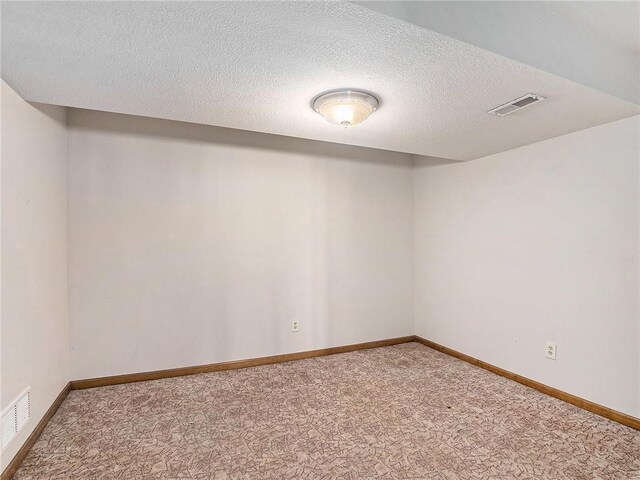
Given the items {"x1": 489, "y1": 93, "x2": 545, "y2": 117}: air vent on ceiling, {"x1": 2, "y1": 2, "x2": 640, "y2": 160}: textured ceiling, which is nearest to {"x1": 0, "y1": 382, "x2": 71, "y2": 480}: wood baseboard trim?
{"x1": 2, "y1": 2, "x2": 640, "y2": 160}: textured ceiling

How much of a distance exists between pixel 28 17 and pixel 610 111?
2.96 m

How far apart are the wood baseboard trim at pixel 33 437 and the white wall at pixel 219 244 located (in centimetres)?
27

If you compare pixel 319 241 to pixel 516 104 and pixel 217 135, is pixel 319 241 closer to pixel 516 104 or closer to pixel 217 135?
pixel 217 135

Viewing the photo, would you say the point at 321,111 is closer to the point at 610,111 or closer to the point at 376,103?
the point at 376,103

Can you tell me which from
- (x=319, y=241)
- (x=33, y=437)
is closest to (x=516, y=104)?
(x=319, y=241)

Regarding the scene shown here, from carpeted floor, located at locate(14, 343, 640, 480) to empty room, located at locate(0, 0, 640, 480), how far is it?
0.06 feet

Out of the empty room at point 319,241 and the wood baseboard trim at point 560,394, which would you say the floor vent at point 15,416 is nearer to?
the empty room at point 319,241

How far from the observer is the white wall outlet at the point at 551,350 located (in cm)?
255

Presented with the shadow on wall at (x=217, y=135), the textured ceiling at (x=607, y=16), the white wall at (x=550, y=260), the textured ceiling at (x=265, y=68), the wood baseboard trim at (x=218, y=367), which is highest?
the textured ceiling at (x=607, y=16)

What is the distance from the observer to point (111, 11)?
46.3 inches

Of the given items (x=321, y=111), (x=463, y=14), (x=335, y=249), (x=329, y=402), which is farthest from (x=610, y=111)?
(x=329, y=402)

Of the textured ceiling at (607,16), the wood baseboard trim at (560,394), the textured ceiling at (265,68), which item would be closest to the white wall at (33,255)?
the textured ceiling at (265,68)

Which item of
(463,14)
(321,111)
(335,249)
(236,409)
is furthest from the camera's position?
(335,249)

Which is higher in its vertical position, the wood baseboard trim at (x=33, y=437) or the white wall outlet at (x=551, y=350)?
the white wall outlet at (x=551, y=350)
